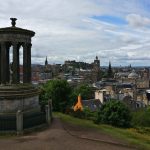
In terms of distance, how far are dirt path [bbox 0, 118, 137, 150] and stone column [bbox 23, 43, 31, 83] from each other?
5.32 metres

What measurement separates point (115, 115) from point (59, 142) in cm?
1703

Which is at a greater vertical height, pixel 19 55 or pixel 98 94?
pixel 19 55

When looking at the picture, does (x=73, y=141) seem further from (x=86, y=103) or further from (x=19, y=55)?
(x=86, y=103)

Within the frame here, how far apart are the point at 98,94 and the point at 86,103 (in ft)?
59.1

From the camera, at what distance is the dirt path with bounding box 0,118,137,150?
19.6 m

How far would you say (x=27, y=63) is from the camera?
89.3 ft

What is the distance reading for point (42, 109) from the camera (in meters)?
27.4

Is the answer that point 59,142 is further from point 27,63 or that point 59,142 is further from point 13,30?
point 13,30

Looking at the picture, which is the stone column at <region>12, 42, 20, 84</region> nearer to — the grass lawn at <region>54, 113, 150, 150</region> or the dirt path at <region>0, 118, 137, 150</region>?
the dirt path at <region>0, 118, 137, 150</region>

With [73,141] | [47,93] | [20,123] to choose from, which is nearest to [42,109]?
[20,123]

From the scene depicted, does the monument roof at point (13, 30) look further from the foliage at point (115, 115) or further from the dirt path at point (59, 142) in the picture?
the foliage at point (115, 115)

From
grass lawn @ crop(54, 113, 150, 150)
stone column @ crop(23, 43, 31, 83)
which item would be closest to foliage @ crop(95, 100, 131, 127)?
grass lawn @ crop(54, 113, 150, 150)

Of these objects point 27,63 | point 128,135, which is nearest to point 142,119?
point 128,135

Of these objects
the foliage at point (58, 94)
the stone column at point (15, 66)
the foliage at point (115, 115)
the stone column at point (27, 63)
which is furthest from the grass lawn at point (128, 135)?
the foliage at point (58, 94)
